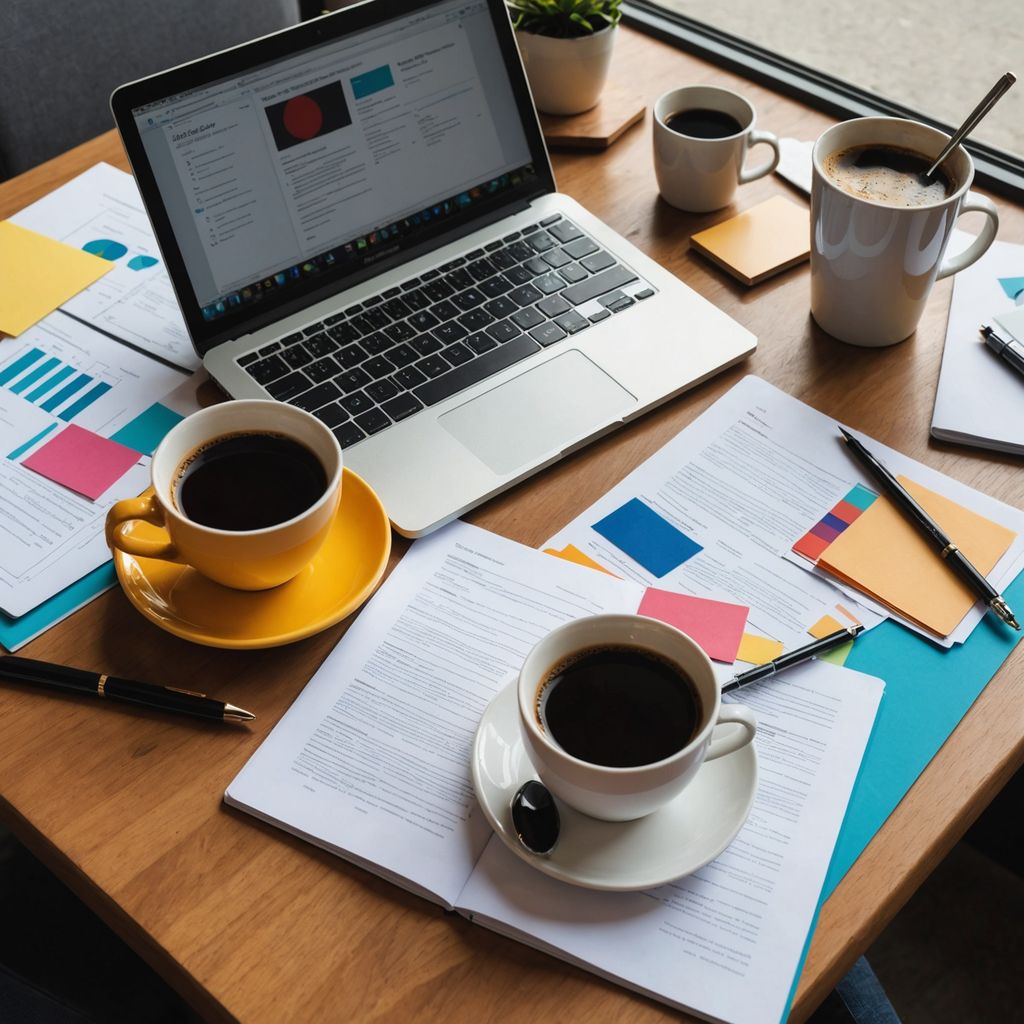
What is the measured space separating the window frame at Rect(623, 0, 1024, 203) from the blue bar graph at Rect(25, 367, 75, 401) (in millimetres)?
876

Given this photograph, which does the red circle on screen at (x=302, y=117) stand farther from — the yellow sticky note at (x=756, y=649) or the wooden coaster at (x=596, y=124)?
the yellow sticky note at (x=756, y=649)

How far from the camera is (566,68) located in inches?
47.1

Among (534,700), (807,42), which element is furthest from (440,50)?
(807,42)

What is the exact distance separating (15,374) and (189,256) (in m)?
0.22

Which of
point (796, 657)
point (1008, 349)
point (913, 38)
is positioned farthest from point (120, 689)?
point (913, 38)

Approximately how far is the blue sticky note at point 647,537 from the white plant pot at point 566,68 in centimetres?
58

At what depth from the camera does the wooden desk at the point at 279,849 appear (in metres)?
0.62

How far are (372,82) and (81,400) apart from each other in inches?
15.6

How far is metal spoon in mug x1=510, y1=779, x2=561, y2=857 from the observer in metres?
0.65

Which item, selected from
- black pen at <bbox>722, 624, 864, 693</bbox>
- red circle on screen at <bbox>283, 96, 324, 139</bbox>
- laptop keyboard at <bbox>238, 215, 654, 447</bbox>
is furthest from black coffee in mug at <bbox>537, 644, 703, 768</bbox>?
red circle on screen at <bbox>283, 96, 324, 139</bbox>

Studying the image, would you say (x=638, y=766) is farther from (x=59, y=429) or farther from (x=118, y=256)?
(x=118, y=256)

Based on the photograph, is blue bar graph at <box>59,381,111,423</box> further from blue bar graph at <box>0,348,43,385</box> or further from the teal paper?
the teal paper

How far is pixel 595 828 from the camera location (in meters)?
0.66

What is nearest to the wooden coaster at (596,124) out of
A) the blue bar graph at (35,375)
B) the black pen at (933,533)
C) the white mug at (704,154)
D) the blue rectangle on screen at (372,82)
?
the white mug at (704,154)
